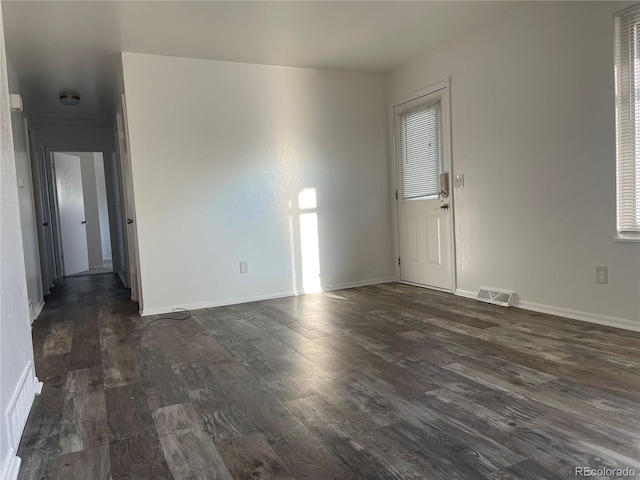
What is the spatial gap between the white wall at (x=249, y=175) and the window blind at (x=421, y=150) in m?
0.34

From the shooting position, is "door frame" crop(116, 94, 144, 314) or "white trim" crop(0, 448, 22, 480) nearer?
"white trim" crop(0, 448, 22, 480)

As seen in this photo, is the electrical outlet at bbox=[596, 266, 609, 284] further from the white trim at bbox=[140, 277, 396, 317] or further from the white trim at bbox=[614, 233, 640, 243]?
the white trim at bbox=[140, 277, 396, 317]

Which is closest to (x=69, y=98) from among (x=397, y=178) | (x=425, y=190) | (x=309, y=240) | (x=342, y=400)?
(x=309, y=240)

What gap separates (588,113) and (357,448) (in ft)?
9.20

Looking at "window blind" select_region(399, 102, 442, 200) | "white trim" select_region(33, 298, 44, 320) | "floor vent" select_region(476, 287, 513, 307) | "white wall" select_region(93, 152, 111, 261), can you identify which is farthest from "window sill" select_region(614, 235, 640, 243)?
"white wall" select_region(93, 152, 111, 261)

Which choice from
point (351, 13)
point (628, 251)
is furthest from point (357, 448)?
point (351, 13)

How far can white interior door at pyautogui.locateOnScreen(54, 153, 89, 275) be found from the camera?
24.9ft

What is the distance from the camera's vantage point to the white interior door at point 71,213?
7.59 m

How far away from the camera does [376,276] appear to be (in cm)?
543

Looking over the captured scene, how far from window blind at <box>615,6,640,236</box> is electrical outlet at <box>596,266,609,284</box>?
0.91 ft

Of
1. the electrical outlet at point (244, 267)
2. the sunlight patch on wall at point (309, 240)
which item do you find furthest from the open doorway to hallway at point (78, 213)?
the sunlight patch on wall at point (309, 240)

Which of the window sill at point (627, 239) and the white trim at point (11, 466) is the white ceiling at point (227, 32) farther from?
the white trim at point (11, 466)

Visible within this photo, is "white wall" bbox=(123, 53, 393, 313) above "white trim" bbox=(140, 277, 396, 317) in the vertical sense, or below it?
above

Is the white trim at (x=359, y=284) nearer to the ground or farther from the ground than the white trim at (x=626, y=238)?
nearer to the ground
